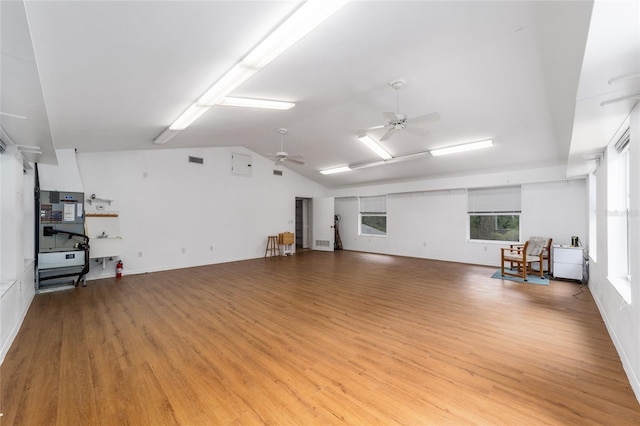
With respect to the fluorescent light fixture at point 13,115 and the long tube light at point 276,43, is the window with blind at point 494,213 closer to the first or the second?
the long tube light at point 276,43

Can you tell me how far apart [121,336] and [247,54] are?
3245mm

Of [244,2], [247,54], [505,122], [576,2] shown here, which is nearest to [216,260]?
[247,54]

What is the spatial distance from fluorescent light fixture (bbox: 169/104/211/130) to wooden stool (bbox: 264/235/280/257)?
487 centimetres

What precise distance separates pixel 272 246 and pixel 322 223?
220cm

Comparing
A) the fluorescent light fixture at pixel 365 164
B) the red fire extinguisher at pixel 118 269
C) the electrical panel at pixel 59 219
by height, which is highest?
the fluorescent light fixture at pixel 365 164

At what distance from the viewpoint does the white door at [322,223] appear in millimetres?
9906

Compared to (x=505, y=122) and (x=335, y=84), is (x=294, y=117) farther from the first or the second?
(x=505, y=122)

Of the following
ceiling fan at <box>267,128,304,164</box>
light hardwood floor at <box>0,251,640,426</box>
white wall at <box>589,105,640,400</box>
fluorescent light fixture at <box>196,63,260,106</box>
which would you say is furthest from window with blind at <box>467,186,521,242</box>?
fluorescent light fixture at <box>196,63,260,106</box>

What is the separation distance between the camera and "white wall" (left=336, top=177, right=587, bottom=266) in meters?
6.09

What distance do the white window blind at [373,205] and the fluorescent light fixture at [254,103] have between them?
600 cm

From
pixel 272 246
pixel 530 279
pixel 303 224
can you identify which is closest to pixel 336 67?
pixel 530 279

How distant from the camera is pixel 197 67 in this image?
2711mm

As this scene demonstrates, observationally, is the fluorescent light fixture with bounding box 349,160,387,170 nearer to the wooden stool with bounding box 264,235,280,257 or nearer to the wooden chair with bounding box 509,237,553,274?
the wooden stool with bounding box 264,235,280,257

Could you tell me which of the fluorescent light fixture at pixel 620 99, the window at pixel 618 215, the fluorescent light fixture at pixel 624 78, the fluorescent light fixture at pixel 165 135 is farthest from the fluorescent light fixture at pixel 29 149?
the window at pixel 618 215
